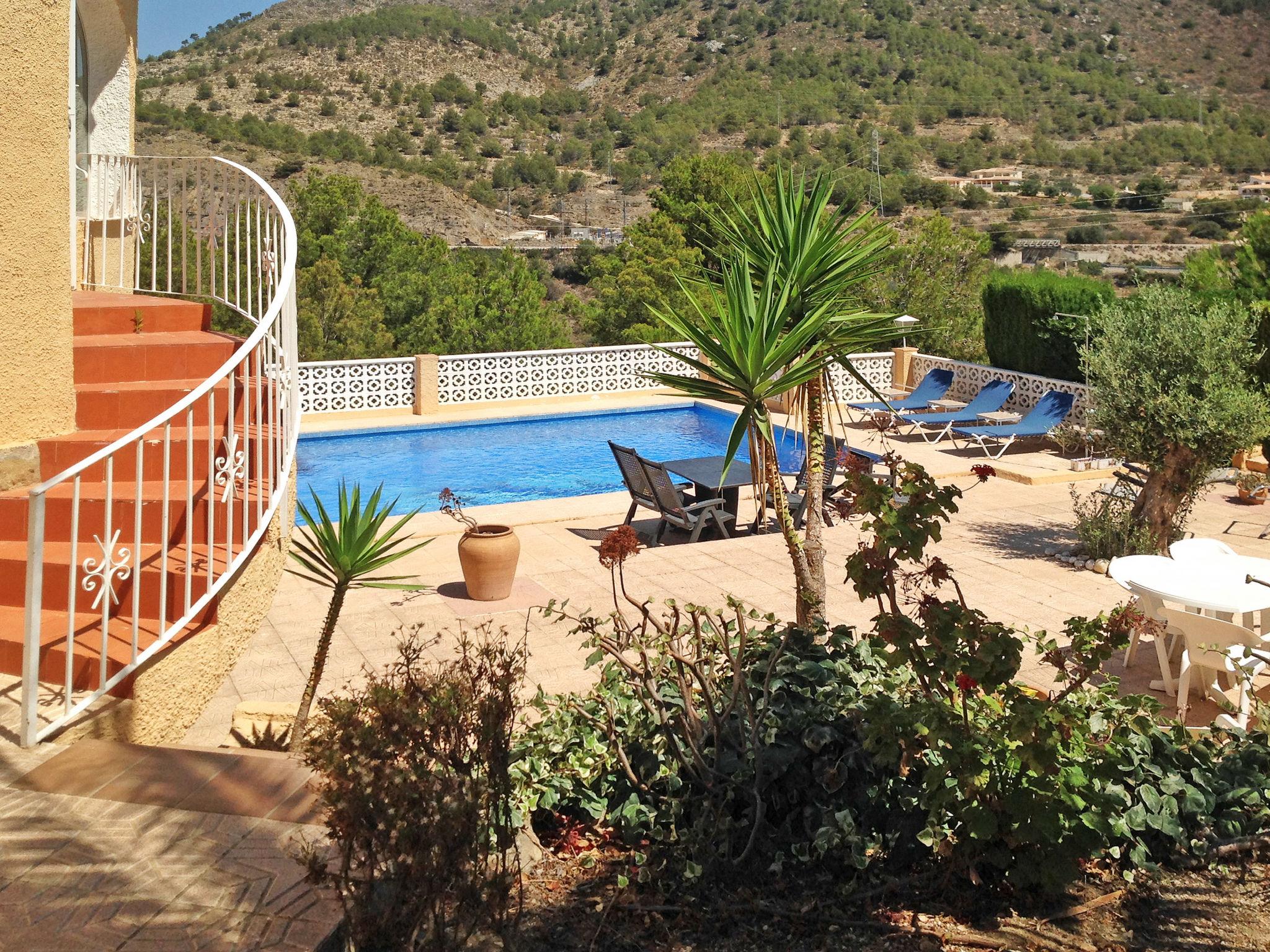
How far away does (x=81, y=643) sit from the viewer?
3.99 meters

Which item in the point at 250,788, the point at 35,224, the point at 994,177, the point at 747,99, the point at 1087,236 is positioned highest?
the point at 747,99

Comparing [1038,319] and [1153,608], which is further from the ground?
[1038,319]

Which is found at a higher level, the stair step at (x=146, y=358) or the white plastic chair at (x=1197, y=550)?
the stair step at (x=146, y=358)

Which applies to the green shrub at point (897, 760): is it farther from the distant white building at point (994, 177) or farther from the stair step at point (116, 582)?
the distant white building at point (994, 177)

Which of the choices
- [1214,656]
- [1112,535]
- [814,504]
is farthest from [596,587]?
[1112,535]

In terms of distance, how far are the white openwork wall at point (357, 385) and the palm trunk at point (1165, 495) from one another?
10.5m

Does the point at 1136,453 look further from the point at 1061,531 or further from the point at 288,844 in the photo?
the point at 288,844

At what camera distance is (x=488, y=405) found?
1656cm

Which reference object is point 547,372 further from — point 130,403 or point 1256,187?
point 1256,187

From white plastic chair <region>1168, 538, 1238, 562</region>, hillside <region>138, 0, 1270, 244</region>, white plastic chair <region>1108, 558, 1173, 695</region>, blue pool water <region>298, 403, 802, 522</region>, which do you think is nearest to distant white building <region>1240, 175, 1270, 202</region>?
hillside <region>138, 0, 1270, 244</region>

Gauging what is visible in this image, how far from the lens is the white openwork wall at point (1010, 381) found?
1395 cm

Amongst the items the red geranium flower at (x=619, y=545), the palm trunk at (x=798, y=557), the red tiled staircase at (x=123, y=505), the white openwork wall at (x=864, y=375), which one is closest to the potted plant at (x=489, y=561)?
the red tiled staircase at (x=123, y=505)

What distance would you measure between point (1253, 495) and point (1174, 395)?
11.5ft

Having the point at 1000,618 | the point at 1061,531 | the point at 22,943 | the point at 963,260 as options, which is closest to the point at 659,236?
the point at 963,260
